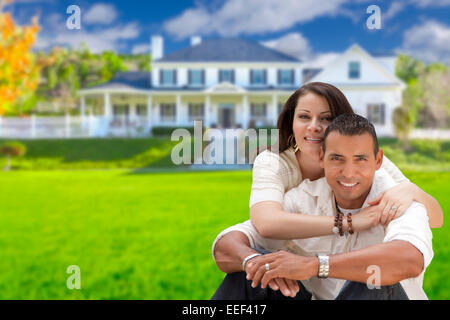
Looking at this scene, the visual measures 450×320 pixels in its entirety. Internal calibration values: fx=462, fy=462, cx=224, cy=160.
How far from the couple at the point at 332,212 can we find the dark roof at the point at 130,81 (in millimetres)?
16826

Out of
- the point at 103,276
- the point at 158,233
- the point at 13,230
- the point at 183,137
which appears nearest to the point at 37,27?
the point at 13,230

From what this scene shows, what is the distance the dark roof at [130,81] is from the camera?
1769 cm

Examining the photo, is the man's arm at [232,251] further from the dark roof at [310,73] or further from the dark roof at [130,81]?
the dark roof at [130,81]

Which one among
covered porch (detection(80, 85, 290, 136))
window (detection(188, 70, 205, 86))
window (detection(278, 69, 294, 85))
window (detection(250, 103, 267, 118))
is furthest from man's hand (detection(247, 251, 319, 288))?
window (detection(188, 70, 205, 86))

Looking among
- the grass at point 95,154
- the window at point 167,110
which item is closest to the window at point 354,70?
the grass at point 95,154

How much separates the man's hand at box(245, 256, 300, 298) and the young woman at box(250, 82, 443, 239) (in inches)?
3.9

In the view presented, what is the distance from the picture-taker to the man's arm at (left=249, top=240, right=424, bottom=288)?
46.6 inches

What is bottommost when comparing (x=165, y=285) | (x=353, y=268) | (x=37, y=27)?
(x=165, y=285)

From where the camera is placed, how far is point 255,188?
1312mm

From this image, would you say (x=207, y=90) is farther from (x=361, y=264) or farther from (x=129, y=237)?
(x=361, y=264)

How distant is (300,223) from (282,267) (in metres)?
0.14

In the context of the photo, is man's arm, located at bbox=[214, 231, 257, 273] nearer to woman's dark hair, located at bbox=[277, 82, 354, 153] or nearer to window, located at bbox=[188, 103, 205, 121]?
woman's dark hair, located at bbox=[277, 82, 354, 153]
